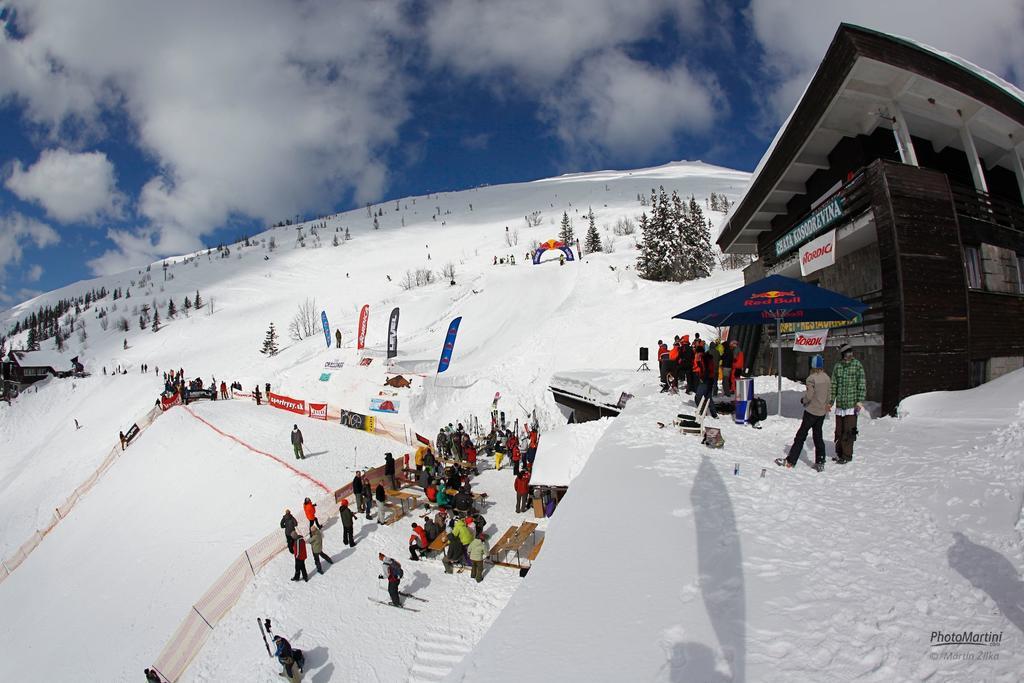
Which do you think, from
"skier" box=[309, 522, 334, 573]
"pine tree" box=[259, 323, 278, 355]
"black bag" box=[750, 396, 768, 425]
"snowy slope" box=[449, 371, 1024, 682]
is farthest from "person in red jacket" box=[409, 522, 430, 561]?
"pine tree" box=[259, 323, 278, 355]

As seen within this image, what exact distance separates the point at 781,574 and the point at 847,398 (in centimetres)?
412

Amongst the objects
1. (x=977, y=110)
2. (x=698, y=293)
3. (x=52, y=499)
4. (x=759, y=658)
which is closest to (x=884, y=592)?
(x=759, y=658)

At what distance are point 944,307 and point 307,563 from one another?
1630cm

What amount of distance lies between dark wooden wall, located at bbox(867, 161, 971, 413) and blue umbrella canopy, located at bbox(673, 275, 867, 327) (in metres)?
1.61

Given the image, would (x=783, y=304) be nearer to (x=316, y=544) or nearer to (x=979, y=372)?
(x=979, y=372)

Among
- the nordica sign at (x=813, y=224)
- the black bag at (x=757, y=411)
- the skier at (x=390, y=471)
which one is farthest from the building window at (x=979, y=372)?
the skier at (x=390, y=471)

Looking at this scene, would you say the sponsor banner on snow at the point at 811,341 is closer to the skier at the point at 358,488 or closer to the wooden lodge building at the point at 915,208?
the wooden lodge building at the point at 915,208

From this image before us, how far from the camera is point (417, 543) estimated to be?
40.8ft

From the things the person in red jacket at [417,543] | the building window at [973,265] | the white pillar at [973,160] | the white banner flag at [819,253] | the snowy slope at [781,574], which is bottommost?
the person in red jacket at [417,543]

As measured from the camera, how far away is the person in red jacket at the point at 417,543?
40.6 feet

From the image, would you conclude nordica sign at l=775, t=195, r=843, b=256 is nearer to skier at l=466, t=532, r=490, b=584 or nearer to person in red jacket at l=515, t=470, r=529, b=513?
person in red jacket at l=515, t=470, r=529, b=513

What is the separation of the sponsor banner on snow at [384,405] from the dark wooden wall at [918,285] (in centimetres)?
2632

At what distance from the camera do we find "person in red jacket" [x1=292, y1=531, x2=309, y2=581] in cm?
1163

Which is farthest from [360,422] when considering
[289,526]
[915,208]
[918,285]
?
[915,208]
